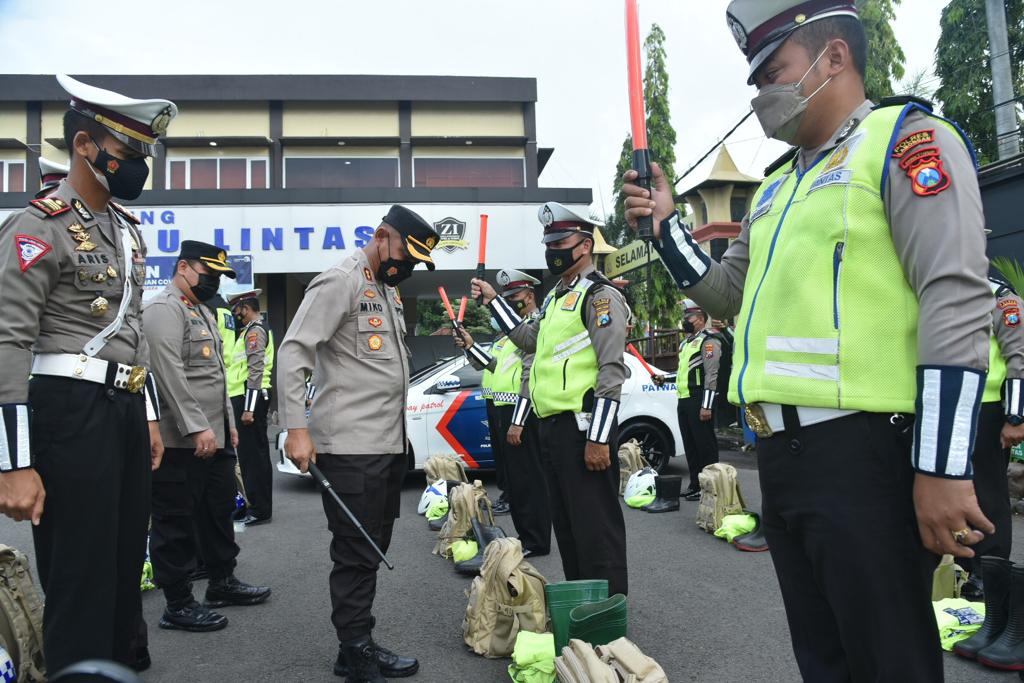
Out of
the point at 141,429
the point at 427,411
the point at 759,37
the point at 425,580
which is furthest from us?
the point at 427,411

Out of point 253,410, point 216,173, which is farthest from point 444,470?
point 216,173

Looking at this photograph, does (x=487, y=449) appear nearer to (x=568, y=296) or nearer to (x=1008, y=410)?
(x=568, y=296)

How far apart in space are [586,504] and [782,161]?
6.91 ft

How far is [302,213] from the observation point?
1783 centimetres

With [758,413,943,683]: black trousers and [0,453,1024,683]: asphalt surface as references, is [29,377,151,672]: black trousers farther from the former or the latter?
[758,413,943,683]: black trousers

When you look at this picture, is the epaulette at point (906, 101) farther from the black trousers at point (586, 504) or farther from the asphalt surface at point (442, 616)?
the asphalt surface at point (442, 616)

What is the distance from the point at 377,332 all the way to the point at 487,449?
5.33 metres

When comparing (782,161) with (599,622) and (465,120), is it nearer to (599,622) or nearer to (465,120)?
(599,622)

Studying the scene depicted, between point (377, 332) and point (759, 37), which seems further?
point (377, 332)

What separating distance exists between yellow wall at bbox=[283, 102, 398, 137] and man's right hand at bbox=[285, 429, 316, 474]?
20.4 metres

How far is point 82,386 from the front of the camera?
2.54m

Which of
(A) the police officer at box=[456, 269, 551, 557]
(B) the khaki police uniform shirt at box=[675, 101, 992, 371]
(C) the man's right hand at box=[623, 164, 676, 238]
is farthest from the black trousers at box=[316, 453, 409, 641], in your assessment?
(B) the khaki police uniform shirt at box=[675, 101, 992, 371]

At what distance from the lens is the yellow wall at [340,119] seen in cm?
2214

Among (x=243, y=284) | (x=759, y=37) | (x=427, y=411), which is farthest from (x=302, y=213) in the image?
(x=759, y=37)
